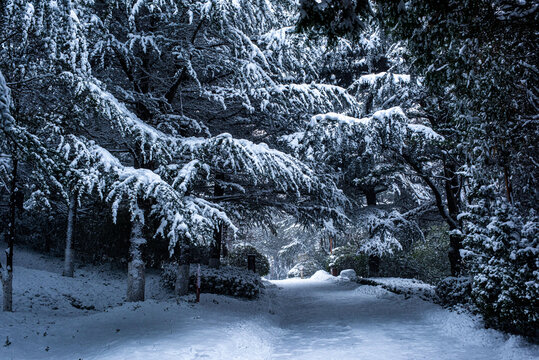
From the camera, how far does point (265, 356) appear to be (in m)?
6.46

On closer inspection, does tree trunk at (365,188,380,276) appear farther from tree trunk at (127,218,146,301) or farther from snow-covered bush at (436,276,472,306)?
tree trunk at (127,218,146,301)

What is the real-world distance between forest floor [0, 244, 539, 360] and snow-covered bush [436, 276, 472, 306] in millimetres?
434

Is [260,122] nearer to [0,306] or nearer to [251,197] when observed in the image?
[251,197]

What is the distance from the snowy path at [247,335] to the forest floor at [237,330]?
0.02m

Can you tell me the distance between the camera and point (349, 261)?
2453cm

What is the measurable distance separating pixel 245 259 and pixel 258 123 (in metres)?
14.8

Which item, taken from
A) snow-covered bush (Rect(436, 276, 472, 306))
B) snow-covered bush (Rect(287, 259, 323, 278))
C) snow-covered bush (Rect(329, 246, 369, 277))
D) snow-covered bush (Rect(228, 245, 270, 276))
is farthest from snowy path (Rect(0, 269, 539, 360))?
snow-covered bush (Rect(287, 259, 323, 278))

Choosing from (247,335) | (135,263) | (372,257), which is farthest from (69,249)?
(372,257)

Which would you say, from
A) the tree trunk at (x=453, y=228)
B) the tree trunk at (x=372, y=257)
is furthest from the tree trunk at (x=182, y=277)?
the tree trunk at (x=372, y=257)

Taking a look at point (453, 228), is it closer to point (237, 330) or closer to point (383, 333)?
point (383, 333)

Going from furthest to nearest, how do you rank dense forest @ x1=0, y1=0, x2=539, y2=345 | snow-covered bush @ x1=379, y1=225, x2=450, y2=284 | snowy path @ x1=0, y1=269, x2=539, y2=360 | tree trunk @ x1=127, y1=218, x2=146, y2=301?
snow-covered bush @ x1=379, y1=225, x2=450, y2=284, tree trunk @ x1=127, y1=218, x2=146, y2=301, snowy path @ x1=0, y1=269, x2=539, y2=360, dense forest @ x1=0, y1=0, x2=539, y2=345

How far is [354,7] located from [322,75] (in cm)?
Result: 1303

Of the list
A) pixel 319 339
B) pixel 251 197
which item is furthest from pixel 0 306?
pixel 319 339

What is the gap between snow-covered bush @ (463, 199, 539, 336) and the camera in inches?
245
